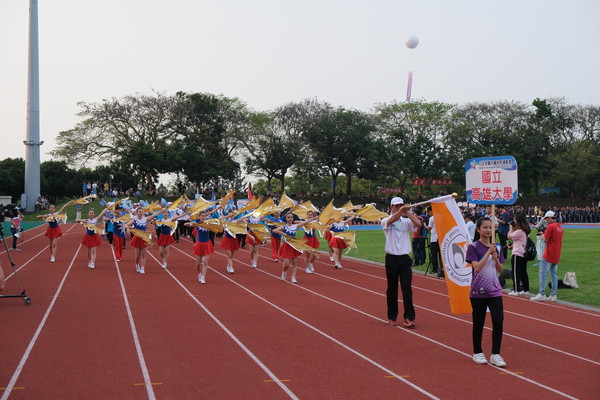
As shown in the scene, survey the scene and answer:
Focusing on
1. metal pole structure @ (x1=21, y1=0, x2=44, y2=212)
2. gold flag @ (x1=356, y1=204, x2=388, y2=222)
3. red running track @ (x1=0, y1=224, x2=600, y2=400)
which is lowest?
red running track @ (x1=0, y1=224, x2=600, y2=400)

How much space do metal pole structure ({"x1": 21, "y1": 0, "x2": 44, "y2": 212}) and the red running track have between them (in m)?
36.1

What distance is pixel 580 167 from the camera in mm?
61375

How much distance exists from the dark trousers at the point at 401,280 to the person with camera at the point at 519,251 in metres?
4.05

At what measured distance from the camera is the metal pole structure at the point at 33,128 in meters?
45.5

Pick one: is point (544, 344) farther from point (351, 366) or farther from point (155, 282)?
point (155, 282)

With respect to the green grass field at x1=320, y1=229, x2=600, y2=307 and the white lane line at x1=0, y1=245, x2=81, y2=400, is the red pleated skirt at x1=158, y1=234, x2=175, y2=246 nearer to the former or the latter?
the white lane line at x1=0, y1=245, x2=81, y2=400

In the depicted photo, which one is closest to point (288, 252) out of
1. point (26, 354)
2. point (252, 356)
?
point (252, 356)

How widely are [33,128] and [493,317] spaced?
47.3 metres

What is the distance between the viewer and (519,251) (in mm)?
12570

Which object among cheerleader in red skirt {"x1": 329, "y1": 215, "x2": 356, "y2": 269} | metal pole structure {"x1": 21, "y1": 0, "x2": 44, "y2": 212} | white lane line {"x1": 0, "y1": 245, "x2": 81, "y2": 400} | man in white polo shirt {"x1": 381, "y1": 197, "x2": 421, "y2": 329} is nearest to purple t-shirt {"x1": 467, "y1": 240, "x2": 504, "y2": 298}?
man in white polo shirt {"x1": 381, "y1": 197, "x2": 421, "y2": 329}

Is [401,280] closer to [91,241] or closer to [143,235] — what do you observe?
[143,235]

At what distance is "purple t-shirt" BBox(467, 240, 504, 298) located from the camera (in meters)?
6.99

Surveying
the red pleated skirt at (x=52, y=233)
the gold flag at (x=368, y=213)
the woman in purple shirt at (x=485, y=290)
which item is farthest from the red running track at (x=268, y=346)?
the red pleated skirt at (x=52, y=233)

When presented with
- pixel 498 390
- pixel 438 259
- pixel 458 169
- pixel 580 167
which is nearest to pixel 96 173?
pixel 458 169
